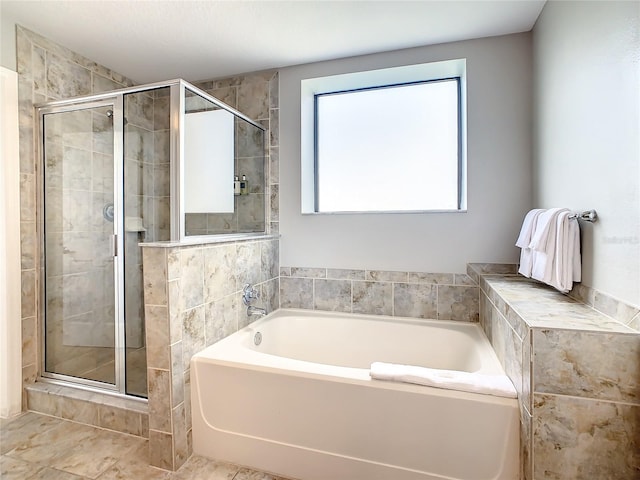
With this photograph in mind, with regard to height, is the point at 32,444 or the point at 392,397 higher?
the point at 392,397

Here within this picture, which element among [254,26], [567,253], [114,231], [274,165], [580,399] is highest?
[254,26]

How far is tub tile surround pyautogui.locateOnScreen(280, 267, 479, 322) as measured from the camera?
2205 mm

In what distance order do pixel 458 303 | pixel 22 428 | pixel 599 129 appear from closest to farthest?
pixel 599 129, pixel 22 428, pixel 458 303

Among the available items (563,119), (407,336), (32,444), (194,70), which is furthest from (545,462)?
(194,70)

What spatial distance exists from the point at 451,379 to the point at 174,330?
1266 mm

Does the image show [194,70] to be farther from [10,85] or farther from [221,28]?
[10,85]

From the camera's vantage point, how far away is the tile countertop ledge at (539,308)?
105cm

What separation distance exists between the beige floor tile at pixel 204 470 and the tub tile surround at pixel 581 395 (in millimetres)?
1269

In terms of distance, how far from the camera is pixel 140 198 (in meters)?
2.01

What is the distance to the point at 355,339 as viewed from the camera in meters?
2.27

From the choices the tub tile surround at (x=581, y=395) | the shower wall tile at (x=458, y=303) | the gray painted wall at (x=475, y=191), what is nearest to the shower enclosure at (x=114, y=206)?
the gray painted wall at (x=475, y=191)

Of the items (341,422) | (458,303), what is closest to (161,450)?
(341,422)

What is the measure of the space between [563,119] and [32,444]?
3.25 m

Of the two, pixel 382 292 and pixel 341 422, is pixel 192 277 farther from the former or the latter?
pixel 382 292
